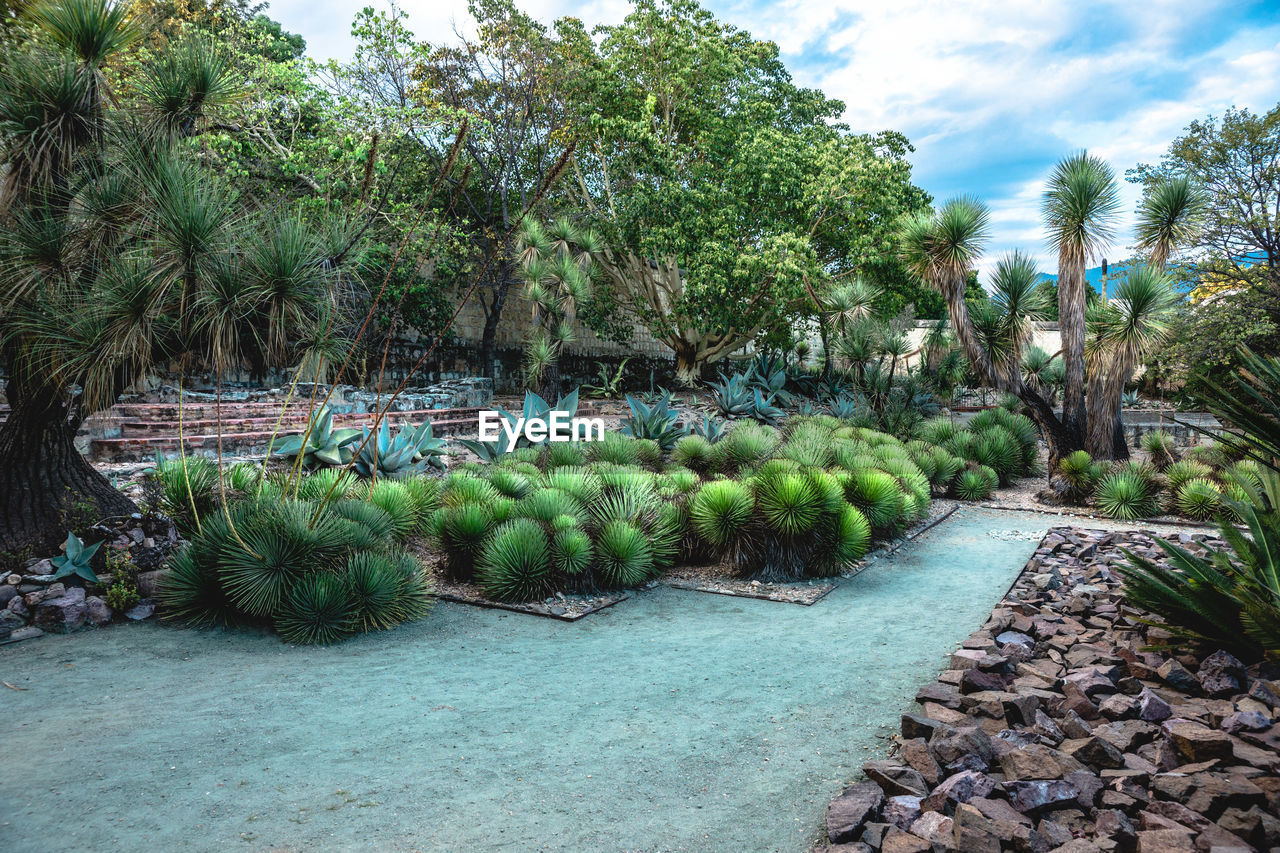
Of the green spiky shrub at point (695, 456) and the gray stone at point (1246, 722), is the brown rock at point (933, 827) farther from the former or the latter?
the green spiky shrub at point (695, 456)

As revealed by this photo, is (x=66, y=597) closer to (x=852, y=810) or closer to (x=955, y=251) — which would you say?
(x=852, y=810)

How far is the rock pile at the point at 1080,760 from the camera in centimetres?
212

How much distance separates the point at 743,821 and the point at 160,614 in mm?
3605

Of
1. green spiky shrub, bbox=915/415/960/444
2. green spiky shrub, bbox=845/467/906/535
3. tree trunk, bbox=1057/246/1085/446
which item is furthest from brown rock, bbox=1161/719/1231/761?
green spiky shrub, bbox=915/415/960/444

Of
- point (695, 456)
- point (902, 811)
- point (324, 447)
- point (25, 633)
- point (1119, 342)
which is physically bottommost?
point (25, 633)

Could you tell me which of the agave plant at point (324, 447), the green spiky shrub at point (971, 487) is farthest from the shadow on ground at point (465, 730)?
the green spiky shrub at point (971, 487)

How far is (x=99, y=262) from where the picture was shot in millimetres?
4516

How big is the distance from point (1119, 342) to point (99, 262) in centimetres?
1080

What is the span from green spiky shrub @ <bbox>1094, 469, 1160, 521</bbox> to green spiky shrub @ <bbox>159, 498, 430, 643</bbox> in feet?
24.3

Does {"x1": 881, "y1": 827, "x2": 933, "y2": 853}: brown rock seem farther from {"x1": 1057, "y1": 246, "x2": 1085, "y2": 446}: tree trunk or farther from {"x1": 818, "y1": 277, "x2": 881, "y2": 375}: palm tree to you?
{"x1": 818, "y1": 277, "x2": 881, "y2": 375}: palm tree

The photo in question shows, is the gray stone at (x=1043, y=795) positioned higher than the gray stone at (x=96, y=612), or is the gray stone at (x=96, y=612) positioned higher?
the gray stone at (x=1043, y=795)

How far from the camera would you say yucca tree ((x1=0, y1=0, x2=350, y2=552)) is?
401 centimetres

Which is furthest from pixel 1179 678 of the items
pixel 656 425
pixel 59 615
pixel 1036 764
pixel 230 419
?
pixel 230 419

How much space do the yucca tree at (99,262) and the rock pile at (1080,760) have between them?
3471mm
